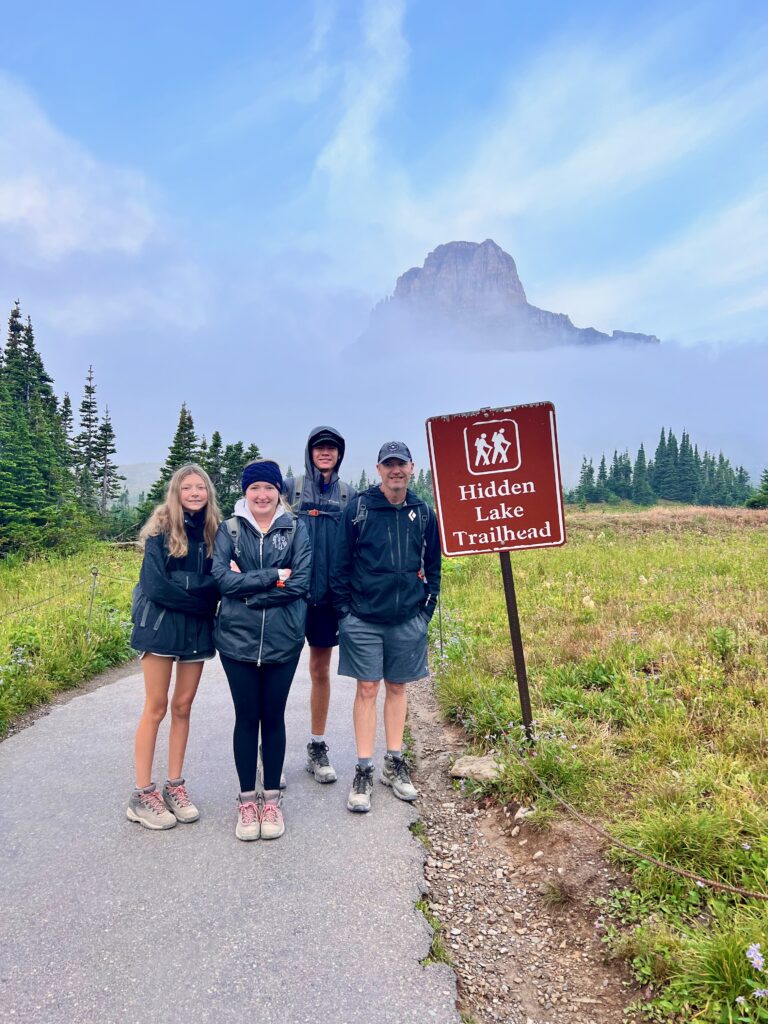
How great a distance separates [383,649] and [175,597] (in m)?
1.54

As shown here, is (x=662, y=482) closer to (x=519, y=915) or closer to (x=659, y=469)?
(x=659, y=469)

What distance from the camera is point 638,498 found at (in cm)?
9119

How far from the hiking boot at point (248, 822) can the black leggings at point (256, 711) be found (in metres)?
0.09

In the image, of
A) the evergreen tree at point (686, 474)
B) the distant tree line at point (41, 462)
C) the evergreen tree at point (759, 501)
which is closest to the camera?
the distant tree line at point (41, 462)

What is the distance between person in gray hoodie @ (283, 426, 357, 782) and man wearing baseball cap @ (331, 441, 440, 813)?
5.9 inches

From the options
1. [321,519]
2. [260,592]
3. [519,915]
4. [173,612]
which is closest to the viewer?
[519,915]

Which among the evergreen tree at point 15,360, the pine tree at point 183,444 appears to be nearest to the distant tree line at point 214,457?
the pine tree at point 183,444

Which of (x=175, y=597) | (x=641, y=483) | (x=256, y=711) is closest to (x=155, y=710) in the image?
(x=256, y=711)

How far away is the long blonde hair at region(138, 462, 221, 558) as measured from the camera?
384 centimetres

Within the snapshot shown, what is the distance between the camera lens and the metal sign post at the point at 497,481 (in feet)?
15.1

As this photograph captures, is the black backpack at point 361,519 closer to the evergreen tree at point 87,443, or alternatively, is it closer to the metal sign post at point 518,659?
the metal sign post at point 518,659

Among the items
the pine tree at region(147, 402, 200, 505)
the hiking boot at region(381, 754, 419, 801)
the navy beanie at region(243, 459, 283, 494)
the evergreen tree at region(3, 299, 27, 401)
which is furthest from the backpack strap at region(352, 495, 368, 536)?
the evergreen tree at region(3, 299, 27, 401)

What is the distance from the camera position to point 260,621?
3838 mm

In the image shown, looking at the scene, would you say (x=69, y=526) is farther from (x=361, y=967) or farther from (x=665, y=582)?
(x=361, y=967)
